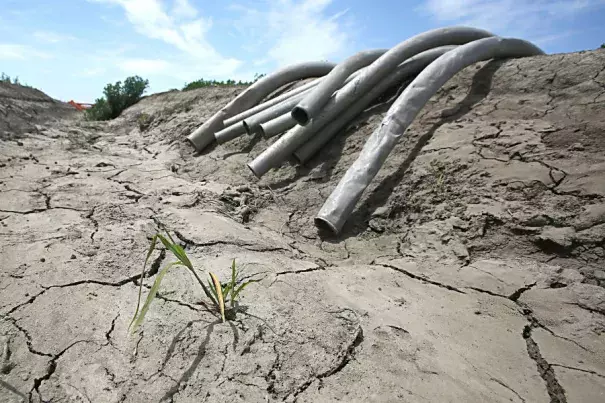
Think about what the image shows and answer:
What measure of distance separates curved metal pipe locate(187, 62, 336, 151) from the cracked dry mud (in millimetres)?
1050

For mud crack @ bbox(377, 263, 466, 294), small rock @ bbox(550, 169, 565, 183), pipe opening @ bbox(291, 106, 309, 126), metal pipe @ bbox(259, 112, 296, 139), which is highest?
small rock @ bbox(550, 169, 565, 183)

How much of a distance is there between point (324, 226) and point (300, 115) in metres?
1.25

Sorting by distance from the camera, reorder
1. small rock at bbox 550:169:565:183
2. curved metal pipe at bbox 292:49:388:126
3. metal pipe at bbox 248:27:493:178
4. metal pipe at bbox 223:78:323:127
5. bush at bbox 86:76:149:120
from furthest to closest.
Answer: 1. bush at bbox 86:76:149:120
2. metal pipe at bbox 223:78:323:127
3. metal pipe at bbox 248:27:493:178
4. curved metal pipe at bbox 292:49:388:126
5. small rock at bbox 550:169:565:183

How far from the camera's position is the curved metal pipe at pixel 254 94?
16.3 ft

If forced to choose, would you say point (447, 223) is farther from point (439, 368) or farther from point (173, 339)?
point (173, 339)

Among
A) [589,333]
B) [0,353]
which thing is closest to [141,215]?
[0,353]

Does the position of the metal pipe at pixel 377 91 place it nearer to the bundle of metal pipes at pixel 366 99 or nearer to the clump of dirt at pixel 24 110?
the bundle of metal pipes at pixel 366 99

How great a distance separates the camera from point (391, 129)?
3088mm

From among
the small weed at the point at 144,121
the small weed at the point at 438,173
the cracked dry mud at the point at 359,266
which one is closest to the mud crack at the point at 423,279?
the cracked dry mud at the point at 359,266

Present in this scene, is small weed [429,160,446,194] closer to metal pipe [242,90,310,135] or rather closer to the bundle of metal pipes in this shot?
the bundle of metal pipes

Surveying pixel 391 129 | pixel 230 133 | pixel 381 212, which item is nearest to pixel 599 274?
pixel 381 212

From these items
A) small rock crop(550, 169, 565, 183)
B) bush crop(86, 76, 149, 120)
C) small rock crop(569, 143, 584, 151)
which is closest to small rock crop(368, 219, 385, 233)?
small rock crop(550, 169, 565, 183)

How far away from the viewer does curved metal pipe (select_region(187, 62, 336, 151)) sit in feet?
16.3

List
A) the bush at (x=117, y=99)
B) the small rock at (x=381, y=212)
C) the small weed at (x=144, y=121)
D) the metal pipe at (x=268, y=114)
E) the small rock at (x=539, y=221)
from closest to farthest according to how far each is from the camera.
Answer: the small rock at (x=539, y=221) → the small rock at (x=381, y=212) → the metal pipe at (x=268, y=114) → the small weed at (x=144, y=121) → the bush at (x=117, y=99)
